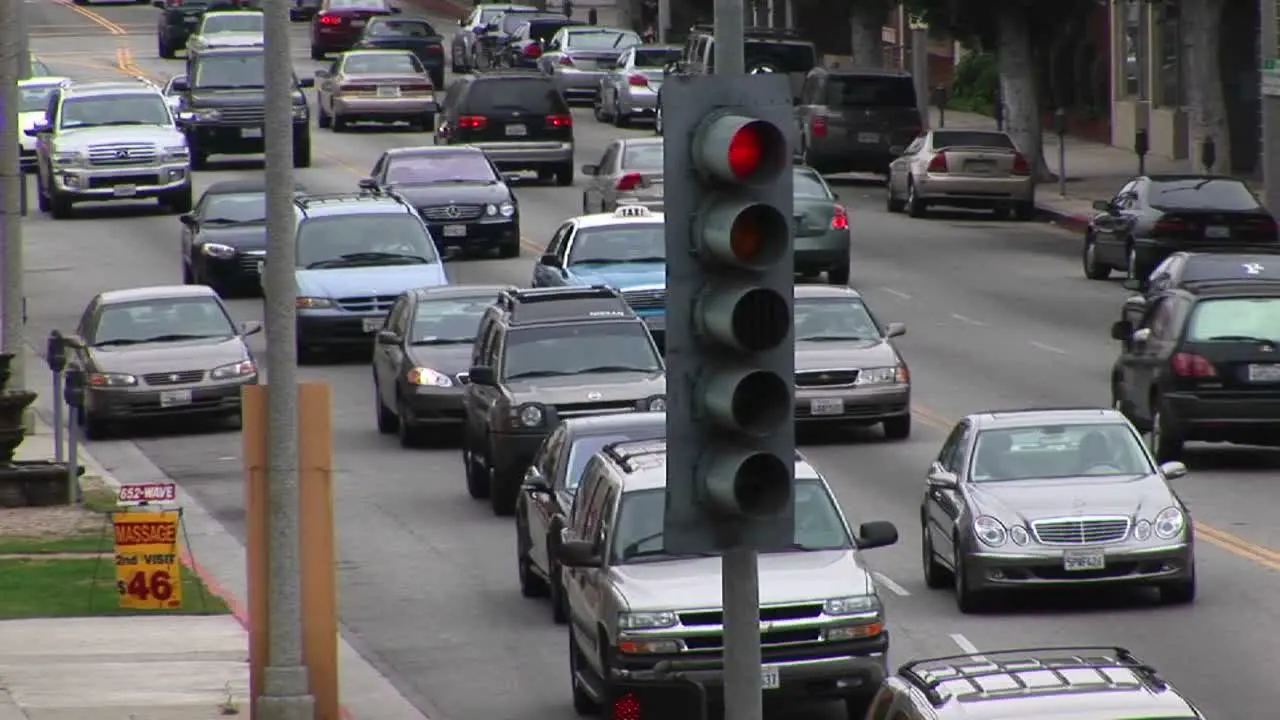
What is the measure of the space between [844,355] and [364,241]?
30.0ft

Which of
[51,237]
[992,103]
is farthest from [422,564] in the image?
[992,103]

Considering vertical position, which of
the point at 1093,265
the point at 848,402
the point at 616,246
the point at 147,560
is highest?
the point at 616,246

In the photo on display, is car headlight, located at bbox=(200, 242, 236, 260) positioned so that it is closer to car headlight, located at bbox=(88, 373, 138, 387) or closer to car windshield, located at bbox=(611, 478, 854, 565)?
car headlight, located at bbox=(88, 373, 138, 387)

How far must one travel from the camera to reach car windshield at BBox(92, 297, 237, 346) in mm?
31125

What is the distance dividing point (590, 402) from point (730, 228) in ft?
53.4

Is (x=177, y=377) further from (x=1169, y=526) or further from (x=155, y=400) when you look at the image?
(x=1169, y=526)

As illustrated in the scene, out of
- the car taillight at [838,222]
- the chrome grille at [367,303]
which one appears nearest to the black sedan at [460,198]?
the car taillight at [838,222]

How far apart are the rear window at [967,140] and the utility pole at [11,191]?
69.6 ft

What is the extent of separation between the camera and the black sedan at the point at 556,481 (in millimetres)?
19969

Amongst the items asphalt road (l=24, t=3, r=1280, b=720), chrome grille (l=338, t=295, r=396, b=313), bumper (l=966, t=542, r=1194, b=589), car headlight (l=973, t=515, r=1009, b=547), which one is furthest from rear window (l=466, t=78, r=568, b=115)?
bumper (l=966, t=542, r=1194, b=589)

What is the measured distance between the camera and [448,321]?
2925 centimetres

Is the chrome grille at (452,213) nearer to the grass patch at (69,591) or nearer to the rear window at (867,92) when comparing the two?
the rear window at (867,92)

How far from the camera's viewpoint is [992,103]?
222 feet

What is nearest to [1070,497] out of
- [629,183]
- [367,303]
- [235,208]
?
[367,303]
